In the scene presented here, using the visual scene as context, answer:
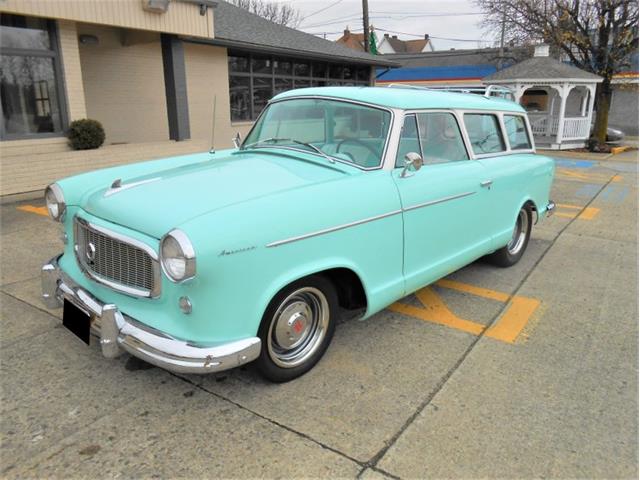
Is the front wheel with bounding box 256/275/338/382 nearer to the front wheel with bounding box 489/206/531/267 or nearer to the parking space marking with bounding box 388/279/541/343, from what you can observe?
the parking space marking with bounding box 388/279/541/343

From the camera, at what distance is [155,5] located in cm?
1005

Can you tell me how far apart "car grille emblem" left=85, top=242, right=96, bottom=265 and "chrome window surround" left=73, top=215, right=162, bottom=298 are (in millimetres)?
64

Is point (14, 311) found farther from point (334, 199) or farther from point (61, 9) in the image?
point (61, 9)

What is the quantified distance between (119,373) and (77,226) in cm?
95

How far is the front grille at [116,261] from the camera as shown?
2529 mm

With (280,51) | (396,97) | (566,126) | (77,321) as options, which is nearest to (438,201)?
(396,97)

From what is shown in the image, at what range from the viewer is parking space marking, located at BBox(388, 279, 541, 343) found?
12.2 feet

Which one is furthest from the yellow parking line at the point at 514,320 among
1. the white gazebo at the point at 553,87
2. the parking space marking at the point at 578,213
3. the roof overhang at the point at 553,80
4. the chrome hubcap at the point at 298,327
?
the roof overhang at the point at 553,80

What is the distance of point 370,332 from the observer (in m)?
3.66

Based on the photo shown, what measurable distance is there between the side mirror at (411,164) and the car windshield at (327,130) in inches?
6.9

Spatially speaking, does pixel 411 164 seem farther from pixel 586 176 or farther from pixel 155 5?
pixel 586 176

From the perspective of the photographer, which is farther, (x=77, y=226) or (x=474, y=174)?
(x=474, y=174)

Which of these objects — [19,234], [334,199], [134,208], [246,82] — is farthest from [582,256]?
[246,82]

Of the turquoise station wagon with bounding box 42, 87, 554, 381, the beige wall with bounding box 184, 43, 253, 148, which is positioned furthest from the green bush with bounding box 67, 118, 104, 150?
the turquoise station wagon with bounding box 42, 87, 554, 381
